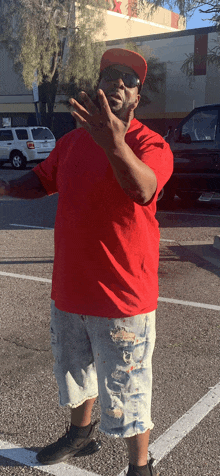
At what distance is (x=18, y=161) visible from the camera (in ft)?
78.8

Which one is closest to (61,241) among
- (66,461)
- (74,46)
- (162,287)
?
(66,461)

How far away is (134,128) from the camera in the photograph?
2160mm

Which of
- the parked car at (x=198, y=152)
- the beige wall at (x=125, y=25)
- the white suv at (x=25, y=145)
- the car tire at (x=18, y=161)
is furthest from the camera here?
the beige wall at (x=125, y=25)

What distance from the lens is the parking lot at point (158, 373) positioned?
2.65m

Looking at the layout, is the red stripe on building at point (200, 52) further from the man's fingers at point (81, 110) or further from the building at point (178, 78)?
the man's fingers at point (81, 110)

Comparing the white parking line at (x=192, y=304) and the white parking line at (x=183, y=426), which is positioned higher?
the white parking line at (x=183, y=426)

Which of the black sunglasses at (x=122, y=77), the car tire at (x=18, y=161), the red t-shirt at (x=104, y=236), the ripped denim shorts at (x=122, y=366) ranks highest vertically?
the black sunglasses at (x=122, y=77)

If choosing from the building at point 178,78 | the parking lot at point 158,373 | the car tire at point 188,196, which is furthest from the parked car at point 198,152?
the building at point 178,78

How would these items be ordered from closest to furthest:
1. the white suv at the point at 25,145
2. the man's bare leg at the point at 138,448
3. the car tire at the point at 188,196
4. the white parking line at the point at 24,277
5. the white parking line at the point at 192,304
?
the man's bare leg at the point at 138,448 < the white parking line at the point at 192,304 < the white parking line at the point at 24,277 < the car tire at the point at 188,196 < the white suv at the point at 25,145

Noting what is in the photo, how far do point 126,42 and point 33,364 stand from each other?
29065 millimetres

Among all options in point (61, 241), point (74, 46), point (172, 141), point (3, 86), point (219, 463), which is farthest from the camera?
point (3, 86)

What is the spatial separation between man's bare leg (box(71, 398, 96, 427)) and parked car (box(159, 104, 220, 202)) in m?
7.58

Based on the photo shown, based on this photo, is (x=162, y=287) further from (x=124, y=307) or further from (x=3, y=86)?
(x=3, y=86)

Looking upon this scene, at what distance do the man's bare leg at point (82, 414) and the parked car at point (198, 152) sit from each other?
7.58 meters
